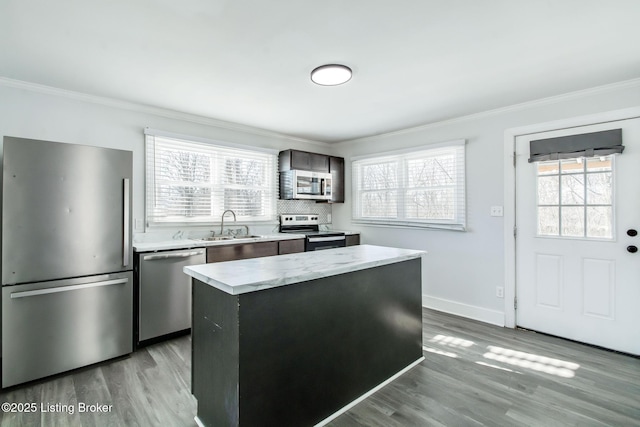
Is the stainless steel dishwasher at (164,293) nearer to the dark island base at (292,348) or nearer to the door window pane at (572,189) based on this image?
the dark island base at (292,348)

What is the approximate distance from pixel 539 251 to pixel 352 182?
267 cm

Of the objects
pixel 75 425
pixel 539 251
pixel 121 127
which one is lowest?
pixel 75 425

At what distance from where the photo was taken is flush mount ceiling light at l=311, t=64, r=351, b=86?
2.36m

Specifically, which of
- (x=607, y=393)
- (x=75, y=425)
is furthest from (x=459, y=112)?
(x=75, y=425)

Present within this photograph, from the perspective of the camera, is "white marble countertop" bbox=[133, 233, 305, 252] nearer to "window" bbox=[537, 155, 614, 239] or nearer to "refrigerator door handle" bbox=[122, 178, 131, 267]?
"refrigerator door handle" bbox=[122, 178, 131, 267]

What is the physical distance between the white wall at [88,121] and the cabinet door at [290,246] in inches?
63.6

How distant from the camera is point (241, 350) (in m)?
1.44

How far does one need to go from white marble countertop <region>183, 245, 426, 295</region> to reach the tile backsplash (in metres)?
2.35

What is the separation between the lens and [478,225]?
3.58 m

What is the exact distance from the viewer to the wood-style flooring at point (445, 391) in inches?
73.5

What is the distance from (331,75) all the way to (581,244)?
285 cm

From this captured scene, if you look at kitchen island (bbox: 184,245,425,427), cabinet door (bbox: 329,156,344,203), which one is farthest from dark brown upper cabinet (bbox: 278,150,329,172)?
kitchen island (bbox: 184,245,425,427)

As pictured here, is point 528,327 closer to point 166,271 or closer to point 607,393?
point 607,393

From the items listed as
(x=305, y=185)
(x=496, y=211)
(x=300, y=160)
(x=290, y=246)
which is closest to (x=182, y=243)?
(x=290, y=246)
